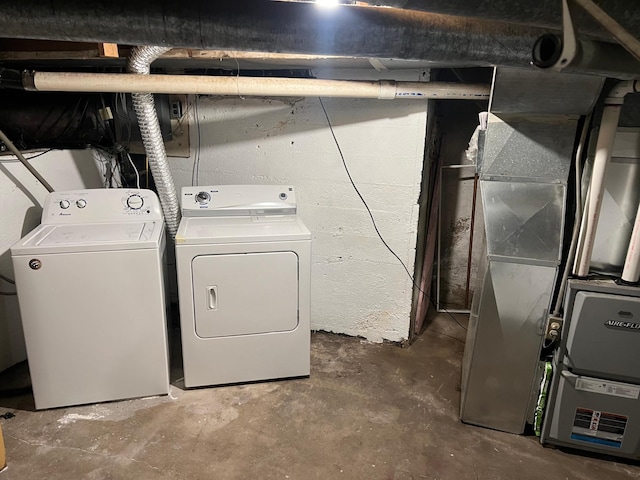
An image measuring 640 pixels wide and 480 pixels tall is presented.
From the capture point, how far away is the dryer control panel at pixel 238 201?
2553 mm

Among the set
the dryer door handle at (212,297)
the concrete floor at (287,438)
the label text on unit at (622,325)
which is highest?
the label text on unit at (622,325)

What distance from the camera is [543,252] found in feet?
6.06

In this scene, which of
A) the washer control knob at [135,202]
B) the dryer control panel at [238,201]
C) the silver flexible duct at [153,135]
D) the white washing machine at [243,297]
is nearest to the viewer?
the silver flexible duct at [153,135]

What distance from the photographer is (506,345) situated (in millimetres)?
1987

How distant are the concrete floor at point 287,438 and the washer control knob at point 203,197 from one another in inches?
43.2

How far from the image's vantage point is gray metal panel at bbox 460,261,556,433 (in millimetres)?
1901

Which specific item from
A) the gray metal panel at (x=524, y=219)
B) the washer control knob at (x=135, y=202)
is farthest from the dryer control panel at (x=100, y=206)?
the gray metal panel at (x=524, y=219)

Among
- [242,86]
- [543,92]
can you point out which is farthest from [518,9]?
[242,86]

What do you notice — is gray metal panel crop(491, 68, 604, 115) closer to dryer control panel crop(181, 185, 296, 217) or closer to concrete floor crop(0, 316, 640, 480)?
dryer control panel crop(181, 185, 296, 217)

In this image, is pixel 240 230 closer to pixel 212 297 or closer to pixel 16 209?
pixel 212 297

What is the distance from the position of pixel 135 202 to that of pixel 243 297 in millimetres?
858

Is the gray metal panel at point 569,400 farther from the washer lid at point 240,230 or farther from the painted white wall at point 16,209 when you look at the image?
the painted white wall at point 16,209

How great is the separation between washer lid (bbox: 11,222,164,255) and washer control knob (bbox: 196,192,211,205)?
1.01ft

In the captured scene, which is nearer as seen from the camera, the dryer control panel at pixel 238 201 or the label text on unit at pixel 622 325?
the label text on unit at pixel 622 325
